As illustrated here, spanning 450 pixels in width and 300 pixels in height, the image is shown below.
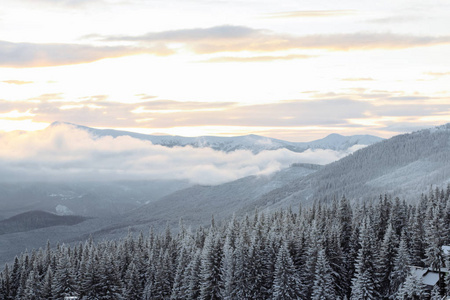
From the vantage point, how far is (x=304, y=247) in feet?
294

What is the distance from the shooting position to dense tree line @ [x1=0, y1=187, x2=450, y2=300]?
3123 inches

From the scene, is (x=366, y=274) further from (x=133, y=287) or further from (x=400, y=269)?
(x=133, y=287)

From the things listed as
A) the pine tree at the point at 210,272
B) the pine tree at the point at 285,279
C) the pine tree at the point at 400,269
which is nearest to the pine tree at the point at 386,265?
the pine tree at the point at 400,269

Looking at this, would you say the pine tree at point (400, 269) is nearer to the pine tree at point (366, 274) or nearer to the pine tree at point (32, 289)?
the pine tree at point (366, 274)

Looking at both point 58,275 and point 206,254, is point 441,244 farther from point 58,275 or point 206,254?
point 58,275

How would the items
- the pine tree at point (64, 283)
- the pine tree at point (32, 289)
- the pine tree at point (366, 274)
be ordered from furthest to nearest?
the pine tree at point (32, 289)
the pine tree at point (64, 283)
the pine tree at point (366, 274)

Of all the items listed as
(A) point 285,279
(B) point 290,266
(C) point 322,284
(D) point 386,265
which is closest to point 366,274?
(D) point 386,265

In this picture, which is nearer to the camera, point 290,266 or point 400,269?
point 400,269

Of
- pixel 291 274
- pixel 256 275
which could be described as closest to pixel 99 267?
pixel 256 275

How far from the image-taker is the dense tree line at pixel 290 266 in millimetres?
79312

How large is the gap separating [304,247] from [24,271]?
2747 inches

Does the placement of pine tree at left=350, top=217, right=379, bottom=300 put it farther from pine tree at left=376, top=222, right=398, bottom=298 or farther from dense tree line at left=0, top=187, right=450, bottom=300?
pine tree at left=376, top=222, right=398, bottom=298

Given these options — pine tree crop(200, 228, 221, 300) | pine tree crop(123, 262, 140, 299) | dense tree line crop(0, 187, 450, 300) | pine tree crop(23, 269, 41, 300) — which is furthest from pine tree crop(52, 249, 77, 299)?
pine tree crop(200, 228, 221, 300)

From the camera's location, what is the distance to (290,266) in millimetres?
82500
